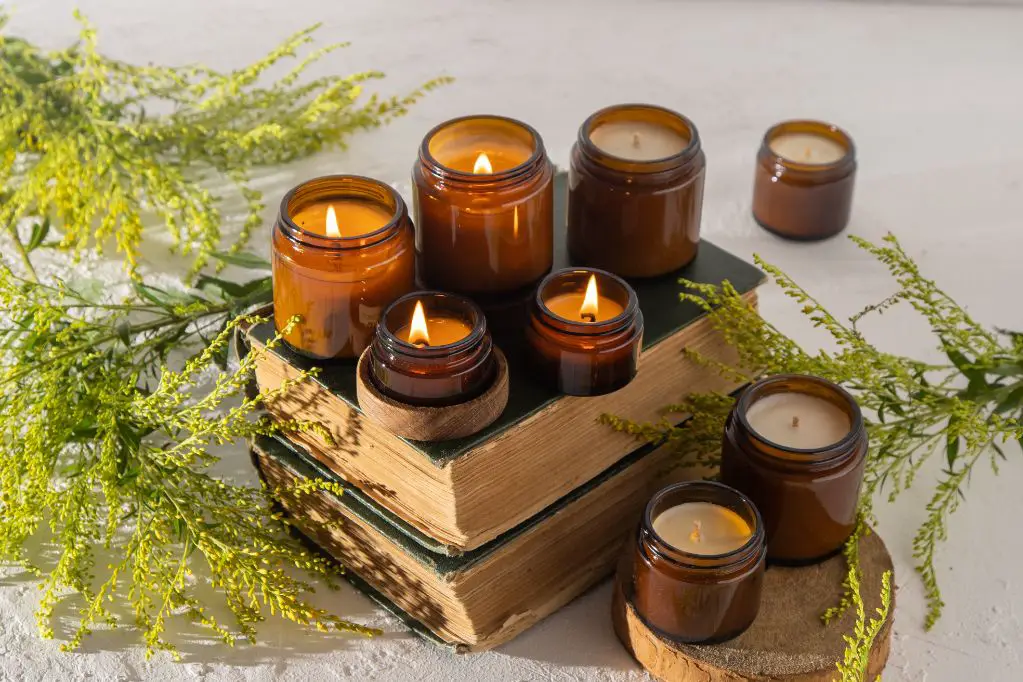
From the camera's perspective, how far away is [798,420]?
1.22 metres

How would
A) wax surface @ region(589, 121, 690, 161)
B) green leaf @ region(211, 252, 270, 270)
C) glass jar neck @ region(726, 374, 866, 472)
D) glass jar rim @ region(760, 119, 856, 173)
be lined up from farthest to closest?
glass jar rim @ region(760, 119, 856, 173) → green leaf @ region(211, 252, 270, 270) → wax surface @ region(589, 121, 690, 161) → glass jar neck @ region(726, 374, 866, 472)

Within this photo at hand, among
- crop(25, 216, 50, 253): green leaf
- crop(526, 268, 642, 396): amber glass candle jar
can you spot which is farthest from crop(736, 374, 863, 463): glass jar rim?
crop(25, 216, 50, 253): green leaf

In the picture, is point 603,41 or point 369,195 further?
point 603,41

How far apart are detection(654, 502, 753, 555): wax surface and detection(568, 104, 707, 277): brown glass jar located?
22 cm

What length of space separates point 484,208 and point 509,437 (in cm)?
19

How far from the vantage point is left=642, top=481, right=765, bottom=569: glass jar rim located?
113cm

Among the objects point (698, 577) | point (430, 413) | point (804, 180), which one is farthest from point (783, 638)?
point (804, 180)

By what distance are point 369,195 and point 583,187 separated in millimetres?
188

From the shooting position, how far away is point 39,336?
1.27 meters

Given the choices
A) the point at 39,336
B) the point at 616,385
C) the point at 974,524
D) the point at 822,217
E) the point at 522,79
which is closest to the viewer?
the point at 616,385

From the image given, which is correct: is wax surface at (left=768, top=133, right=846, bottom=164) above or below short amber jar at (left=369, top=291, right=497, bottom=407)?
below

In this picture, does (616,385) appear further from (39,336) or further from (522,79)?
(522,79)

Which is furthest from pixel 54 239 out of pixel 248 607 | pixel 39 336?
pixel 248 607

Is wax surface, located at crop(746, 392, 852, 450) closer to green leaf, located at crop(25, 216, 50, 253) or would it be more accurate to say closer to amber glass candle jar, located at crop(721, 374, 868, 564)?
amber glass candle jar, located at crop(721, 374, 868, 564)
